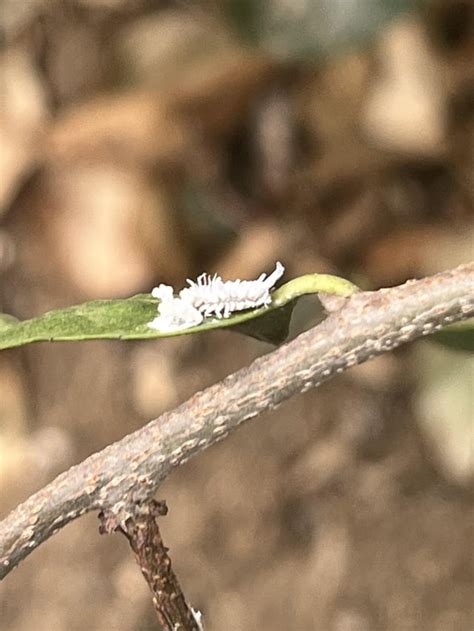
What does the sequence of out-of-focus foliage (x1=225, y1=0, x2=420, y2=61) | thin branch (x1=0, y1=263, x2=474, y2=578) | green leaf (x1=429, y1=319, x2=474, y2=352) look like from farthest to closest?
out-of-focus foliage (x1=225, y1=0, x2=420, y2=61) → green leaf (x1=429, y1=319, x2=474, y2=352) → thin branch (x1=0, y1=263, x2=474, y2=578)

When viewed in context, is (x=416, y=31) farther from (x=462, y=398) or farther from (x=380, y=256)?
(x=462, y=398)

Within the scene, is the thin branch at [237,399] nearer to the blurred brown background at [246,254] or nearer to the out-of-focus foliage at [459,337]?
the out-of-focus foliage at [459,337]

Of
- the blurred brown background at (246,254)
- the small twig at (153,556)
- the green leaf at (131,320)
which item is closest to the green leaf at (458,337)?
the green leaf at (131,320)

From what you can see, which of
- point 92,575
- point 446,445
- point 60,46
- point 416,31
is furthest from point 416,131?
point 92,575

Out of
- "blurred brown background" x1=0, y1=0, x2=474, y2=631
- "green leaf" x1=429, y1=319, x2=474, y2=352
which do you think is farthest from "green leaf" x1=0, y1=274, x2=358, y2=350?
"blurred brown background" x1=0, y1=0, x2=474, y2=631

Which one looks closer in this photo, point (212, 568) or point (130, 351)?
point (212, 568)

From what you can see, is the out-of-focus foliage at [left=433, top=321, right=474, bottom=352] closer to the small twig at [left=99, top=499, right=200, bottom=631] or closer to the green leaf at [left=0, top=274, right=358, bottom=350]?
the green leaf at [left=0, top=274, right=358, bottom=350]
